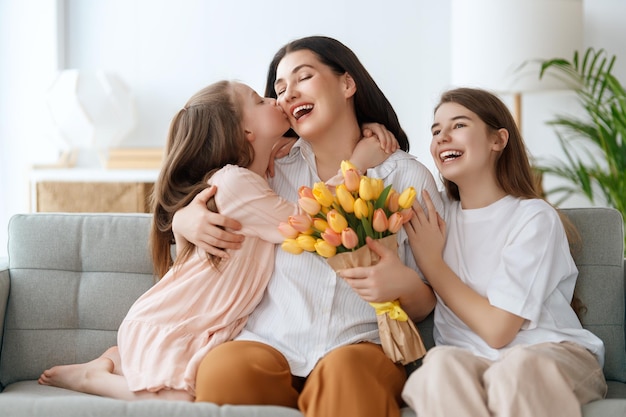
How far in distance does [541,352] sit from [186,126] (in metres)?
1.02

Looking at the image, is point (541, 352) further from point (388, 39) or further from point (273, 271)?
point (388, 39)

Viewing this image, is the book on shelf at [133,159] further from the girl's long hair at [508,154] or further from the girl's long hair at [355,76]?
the girl's long hair at [508,154]

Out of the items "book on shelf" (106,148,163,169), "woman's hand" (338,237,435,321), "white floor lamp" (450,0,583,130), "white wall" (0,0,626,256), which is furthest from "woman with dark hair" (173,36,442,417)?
"white wall" (0,0,626,256)

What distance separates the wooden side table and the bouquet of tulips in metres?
2.07

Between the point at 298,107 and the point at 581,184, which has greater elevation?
the point at 298,107

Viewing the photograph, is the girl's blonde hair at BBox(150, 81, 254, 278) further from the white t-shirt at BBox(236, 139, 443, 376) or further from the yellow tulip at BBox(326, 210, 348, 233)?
the yellow tulip at BBox(326, 210, 348, 233)

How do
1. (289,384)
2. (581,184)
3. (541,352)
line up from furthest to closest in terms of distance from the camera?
(581,184) → (289,384) → (541,352)

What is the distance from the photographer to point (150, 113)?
4.26m

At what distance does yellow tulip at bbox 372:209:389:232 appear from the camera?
1.74 meters

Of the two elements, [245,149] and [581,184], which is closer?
[245,149]

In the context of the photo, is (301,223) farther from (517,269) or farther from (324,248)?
(517,269)

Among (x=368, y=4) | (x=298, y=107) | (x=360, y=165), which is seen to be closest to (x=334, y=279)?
(x=360, y=165)

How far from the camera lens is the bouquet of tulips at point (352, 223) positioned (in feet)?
5.68

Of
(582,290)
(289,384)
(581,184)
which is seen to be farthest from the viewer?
(581,184)
